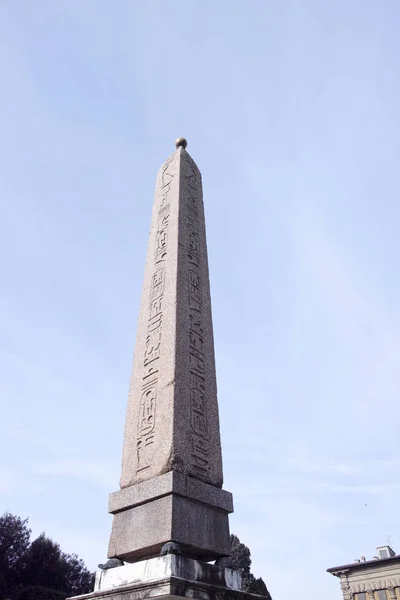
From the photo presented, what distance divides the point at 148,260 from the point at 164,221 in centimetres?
55

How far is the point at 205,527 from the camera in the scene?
394 centimetres

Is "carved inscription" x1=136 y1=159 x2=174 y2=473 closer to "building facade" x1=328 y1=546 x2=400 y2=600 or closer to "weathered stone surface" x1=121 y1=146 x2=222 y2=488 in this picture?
"weathered stone surface" x1=121 y1=146 x2=222 y2=488

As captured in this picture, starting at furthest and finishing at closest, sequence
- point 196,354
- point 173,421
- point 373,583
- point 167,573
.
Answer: point 373,583 < point 196,354 < point 173,421 < point 167,573

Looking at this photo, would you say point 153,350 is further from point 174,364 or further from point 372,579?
point 372,579

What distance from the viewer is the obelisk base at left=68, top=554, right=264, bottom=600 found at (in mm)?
3174

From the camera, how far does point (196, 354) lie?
4973 mm

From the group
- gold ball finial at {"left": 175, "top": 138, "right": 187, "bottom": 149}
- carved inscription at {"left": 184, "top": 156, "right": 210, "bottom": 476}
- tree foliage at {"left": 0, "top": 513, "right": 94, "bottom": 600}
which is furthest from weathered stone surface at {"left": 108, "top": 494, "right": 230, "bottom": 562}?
tree foliage at {"left": 0, "top": 513, "right": 94, "bottom": 600}

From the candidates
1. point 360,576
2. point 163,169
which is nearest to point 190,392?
point 163,169

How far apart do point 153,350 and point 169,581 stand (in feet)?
7.40

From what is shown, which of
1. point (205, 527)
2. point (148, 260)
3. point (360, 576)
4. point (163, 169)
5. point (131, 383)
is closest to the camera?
point (205, 527)

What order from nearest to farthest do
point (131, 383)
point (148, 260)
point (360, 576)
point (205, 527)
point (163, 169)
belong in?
point (205, 527) → point (131, 383) → point (148, 260) → point (163, 169) → point (360, 576)

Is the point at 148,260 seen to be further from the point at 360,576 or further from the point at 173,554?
the point at 360,576

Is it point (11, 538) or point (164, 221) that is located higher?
point (11, 538)

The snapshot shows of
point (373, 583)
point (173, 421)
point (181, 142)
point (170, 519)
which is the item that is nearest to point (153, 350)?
point (173, 421)
